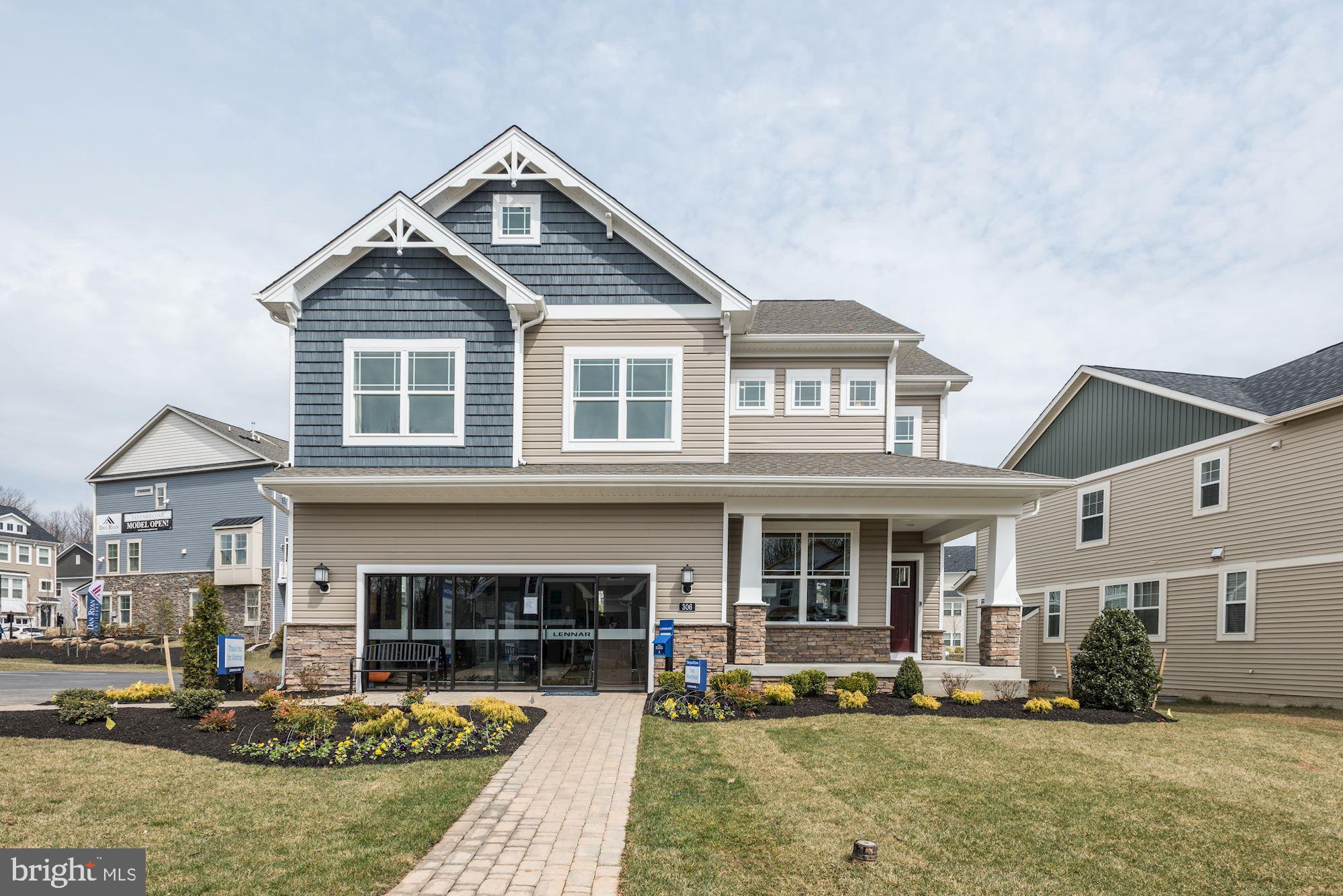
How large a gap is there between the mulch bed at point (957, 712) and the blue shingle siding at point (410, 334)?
5.68 metres

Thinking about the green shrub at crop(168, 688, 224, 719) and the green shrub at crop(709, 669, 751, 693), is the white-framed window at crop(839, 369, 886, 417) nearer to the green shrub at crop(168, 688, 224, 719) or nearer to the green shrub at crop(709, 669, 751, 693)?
the green shrub at crop(709, 669, 751, 693)

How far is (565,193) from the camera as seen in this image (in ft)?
49.6

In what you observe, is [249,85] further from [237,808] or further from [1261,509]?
[1261,509]

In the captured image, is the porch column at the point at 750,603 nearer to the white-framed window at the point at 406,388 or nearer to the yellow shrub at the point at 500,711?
the yellow shrub at the point at 500,711

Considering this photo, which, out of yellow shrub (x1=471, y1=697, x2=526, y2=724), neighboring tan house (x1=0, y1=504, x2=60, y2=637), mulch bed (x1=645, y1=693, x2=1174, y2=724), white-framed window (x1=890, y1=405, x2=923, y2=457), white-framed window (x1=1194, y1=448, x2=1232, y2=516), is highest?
white-framed window (x1=890, y1=405, x2=923, y2=457)

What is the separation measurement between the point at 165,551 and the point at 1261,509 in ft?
120

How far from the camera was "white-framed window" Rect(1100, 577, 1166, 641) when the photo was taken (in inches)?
754

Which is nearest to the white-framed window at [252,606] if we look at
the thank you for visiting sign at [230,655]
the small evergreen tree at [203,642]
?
the small evergreen tree at [203,642]

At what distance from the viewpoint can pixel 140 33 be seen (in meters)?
12.4

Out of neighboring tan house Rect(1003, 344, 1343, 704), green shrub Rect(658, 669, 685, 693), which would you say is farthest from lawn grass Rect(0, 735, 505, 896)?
neighboring tan house Rect(1003, 344, 1343, 704)

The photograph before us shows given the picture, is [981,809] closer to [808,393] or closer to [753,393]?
[808,393]

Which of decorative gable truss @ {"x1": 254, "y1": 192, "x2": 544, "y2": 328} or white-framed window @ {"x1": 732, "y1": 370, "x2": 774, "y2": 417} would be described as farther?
white-framed window @ {"x1": 732, "y1": 370, "x2": 774, "y2": 417}

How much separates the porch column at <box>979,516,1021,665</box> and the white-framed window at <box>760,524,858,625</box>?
2593 mm

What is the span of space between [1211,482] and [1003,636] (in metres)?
7.92
